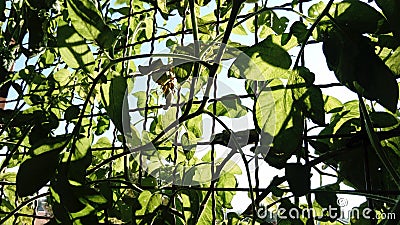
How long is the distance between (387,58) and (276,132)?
0.15m

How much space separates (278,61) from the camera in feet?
1.70

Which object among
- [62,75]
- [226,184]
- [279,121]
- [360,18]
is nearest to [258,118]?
[279,121]

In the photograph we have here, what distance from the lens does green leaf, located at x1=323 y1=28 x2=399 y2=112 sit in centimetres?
41

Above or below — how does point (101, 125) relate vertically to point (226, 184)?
above

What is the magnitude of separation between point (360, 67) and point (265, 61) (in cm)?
12

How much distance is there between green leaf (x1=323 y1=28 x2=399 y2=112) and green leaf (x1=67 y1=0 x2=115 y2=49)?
0.23m

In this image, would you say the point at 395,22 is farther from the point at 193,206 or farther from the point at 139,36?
the point at 139,36

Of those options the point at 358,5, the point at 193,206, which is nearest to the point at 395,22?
the point at 358,5

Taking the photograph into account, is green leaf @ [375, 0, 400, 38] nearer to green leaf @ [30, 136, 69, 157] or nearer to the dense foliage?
the dense foliage

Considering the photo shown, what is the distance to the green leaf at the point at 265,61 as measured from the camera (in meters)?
0.51

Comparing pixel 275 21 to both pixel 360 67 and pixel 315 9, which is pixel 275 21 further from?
pixel 360 67

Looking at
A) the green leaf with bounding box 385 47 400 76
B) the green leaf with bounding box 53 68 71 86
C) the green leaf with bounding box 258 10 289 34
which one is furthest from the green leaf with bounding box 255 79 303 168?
the green leaf with bounding box 53 68 71 86

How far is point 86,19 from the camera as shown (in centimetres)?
50

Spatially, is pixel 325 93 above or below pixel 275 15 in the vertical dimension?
below
